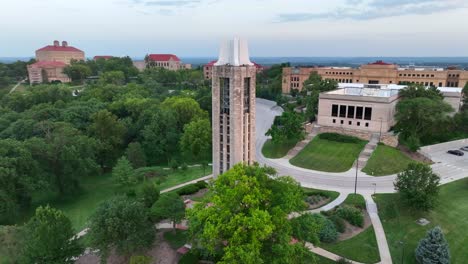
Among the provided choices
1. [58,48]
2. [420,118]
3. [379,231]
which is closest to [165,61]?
[58,48]

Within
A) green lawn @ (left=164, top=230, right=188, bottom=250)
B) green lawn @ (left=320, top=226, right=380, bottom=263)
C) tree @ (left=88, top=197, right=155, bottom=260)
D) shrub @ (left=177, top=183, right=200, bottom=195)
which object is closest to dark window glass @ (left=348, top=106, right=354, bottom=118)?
green lawn @ (left=320, top=226, right=380, bottom=263)

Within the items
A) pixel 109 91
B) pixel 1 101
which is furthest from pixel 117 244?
pixel 1 101

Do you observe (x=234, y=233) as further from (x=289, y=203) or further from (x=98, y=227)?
(x=98, y=227)

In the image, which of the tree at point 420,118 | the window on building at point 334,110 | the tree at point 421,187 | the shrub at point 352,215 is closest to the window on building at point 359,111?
the window on building at point 334,110

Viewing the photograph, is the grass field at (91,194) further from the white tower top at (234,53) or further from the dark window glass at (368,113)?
the dark window glass at (368,113)

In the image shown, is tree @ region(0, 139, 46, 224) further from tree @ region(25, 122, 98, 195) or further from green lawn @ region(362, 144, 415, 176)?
green lawn @ region(362, 144, 415, 176)
